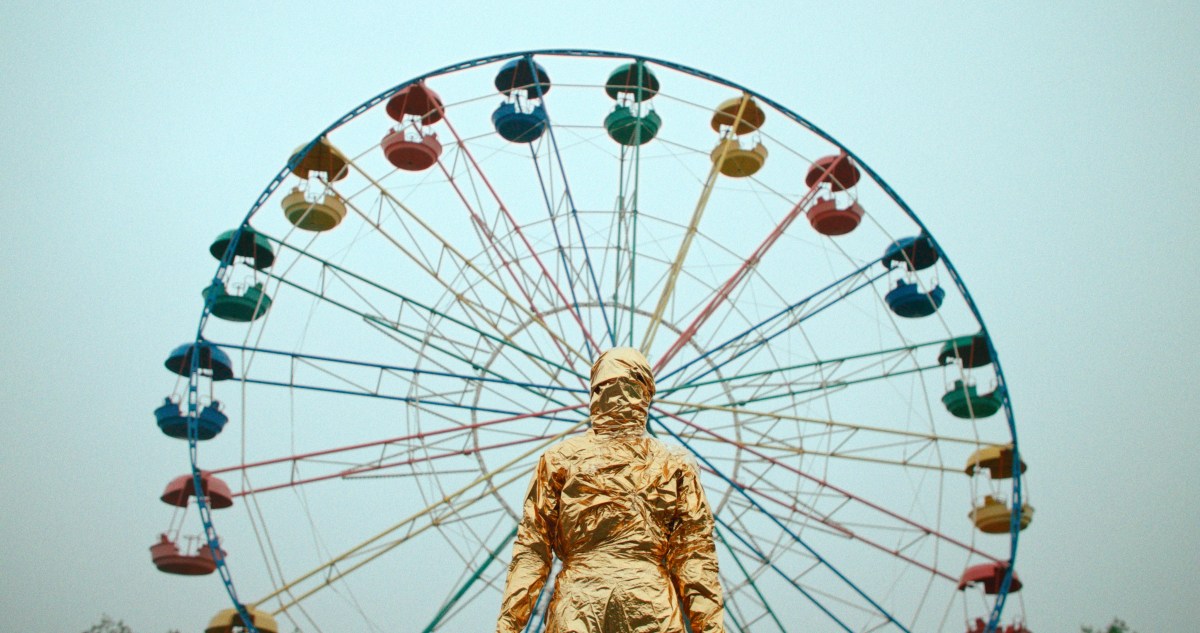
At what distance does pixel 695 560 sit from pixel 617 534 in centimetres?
49

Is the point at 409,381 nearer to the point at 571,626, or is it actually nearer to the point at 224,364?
the point at 224,364

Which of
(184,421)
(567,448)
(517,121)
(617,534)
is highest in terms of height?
(517,121)

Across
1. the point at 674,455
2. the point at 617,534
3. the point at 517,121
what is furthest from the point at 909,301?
the point at 617,534

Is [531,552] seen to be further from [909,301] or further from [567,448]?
[909,301]

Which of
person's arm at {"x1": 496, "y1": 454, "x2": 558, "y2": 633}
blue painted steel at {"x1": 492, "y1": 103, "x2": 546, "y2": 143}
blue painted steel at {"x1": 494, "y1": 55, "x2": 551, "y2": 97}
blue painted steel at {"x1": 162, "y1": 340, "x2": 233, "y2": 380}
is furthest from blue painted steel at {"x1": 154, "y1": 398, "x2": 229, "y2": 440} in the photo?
person's arm at {"x1": 496, "y1": 454, "x2": 558, "y2": 633}

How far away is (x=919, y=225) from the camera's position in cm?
1730

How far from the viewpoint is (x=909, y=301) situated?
17.9m

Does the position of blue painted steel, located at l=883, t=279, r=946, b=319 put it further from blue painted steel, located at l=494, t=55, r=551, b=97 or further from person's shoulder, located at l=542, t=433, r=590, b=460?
person's shoulder, located at l=542, t=433, r=590, b=460

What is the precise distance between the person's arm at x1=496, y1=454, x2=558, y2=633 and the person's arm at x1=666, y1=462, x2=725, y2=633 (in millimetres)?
724

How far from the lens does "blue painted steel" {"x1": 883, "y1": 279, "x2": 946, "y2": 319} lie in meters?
17.9

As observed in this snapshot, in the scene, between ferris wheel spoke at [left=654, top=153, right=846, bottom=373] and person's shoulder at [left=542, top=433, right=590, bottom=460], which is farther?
ferris wheel spoke at [left=654, top=153, right=846, bottom=373]

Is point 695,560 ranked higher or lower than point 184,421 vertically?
lower

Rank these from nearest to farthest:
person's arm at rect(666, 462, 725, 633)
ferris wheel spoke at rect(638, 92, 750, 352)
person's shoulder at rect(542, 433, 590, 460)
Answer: person's arm at rect(666, 462, 725, 633), person's shoulder at rect(542, 433, 590, 460), ferris wheel spoke at rect(638, 92, 750, 352)

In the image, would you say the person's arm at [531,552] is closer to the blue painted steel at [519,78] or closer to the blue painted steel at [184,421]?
the blue painted steel at [184,421]
